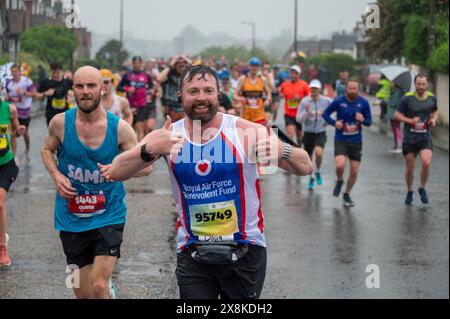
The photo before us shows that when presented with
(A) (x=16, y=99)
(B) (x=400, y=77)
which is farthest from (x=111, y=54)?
(A) (x=16, y=99)

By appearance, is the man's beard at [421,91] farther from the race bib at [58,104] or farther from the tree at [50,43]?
the tree at [50,43]

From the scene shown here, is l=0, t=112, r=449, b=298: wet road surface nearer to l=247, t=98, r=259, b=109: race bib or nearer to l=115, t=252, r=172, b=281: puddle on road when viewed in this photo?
l=115, t=252, r=172, b=281: puddle on road

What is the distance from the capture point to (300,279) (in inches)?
→ 358

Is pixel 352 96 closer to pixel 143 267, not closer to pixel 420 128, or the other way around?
pixel 420 128

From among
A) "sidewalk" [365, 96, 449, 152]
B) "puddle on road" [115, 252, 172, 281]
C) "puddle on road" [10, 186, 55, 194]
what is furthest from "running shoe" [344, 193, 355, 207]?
"sidewalk" [365, 96, 449, 152]

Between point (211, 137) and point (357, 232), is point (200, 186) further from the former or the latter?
point (357, 232)

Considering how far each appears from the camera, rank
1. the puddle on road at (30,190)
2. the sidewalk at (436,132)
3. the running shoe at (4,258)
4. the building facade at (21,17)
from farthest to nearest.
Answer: the building facade at (21,17) → the sidewalk at (436,132) → the puddle on road at (30,190) → the running shoe at (4,258)

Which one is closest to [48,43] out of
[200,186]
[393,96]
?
[393,96]

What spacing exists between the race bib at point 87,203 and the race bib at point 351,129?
7806mm

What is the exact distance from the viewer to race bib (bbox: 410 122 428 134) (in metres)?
14.2

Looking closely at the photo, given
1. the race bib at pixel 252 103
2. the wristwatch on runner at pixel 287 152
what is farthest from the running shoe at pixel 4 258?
the race bib at pixel 252 103

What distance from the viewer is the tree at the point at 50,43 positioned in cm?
4300

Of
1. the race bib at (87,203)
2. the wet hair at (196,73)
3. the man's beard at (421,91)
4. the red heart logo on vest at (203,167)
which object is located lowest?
the race bib at (87,203)
